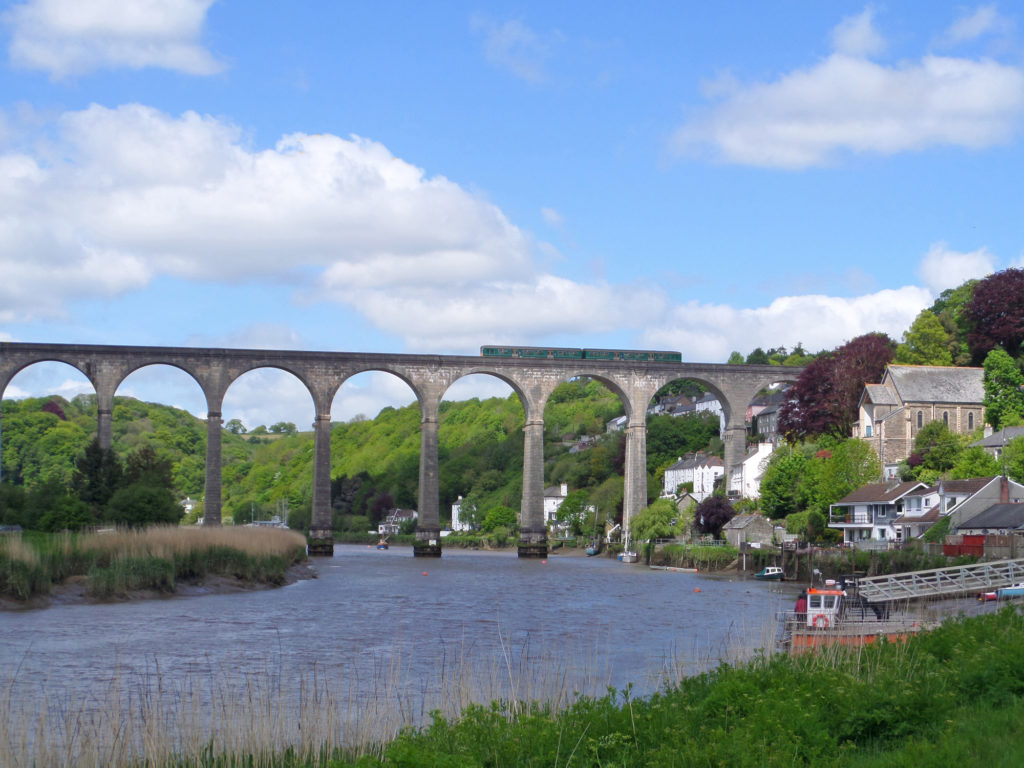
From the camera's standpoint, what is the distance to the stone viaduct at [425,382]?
218 feet

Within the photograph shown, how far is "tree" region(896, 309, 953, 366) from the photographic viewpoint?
78.7 metres

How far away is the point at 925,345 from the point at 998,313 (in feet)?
34.4

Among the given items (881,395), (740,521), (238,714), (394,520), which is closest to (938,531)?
(881,395)

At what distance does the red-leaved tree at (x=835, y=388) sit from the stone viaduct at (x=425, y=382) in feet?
15.3

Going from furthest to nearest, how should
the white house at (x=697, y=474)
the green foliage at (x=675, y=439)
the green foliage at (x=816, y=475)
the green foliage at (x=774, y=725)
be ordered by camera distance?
the green foliage at (x=675, y=439) → the white house at (x=697, y=474) → the green foliage at (x=816, y=475) → the green foliage at (x=774, y=725)

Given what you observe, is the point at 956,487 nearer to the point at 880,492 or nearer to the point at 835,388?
the point at 880,492

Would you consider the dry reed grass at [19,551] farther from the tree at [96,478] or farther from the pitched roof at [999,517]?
the pitched roof at [999,517]

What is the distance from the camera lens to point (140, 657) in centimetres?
2123

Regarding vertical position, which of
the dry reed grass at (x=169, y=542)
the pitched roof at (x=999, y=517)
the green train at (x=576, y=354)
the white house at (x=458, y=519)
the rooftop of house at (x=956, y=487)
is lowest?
the white house at (x=458, y=519)

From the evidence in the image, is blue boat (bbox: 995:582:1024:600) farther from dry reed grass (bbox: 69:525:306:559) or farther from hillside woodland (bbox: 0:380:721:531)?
hillside woodland (bbox: 0:380:721:531)

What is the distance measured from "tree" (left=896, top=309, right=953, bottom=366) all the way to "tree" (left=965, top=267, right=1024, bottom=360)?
553 centimetres

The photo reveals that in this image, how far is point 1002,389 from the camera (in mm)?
64062

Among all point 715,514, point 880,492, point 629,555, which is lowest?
point 629,555

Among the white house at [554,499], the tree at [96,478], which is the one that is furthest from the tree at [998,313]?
the white house at [554,499]
